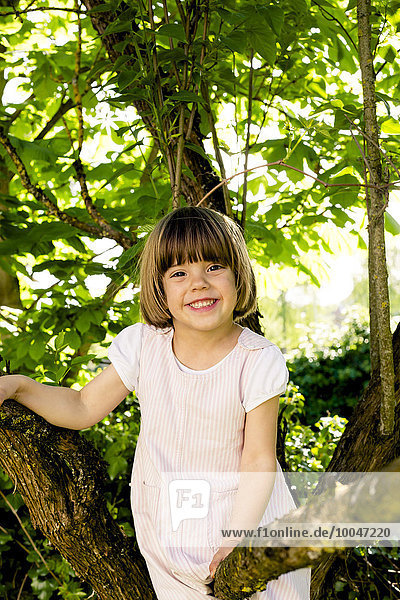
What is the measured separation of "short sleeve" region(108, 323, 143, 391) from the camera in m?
1.72

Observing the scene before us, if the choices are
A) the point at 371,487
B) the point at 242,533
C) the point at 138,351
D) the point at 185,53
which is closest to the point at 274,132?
the point at 185,53

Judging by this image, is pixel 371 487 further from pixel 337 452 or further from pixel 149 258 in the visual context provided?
pixel 337 452

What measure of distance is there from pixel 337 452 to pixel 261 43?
1.27m

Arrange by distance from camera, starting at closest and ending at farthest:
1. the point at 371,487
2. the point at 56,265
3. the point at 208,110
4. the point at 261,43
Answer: the point at 371,487, the point at 261,43, the point at 208,110, the point at 56,265

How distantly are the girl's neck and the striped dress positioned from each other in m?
0.02

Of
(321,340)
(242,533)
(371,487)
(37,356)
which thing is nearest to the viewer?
(371,487)

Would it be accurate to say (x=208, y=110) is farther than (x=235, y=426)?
Yes

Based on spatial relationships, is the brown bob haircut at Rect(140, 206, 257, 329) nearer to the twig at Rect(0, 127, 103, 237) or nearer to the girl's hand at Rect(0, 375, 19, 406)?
the girl's hand at Rect(0, 375, 19, 406)

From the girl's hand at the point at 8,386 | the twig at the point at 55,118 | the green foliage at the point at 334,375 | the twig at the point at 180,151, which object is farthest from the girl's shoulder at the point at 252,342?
the green foliage at the point at 334,375

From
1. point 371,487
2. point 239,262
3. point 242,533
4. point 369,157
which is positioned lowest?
point 242,533

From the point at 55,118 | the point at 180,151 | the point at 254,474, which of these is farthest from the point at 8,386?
the point at 55,118

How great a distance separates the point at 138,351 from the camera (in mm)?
1770

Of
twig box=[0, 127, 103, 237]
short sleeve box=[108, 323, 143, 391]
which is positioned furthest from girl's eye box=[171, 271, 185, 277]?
twig box=[0, 127, 103, 237]

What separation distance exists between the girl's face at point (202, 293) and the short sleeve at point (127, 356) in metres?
0.23
